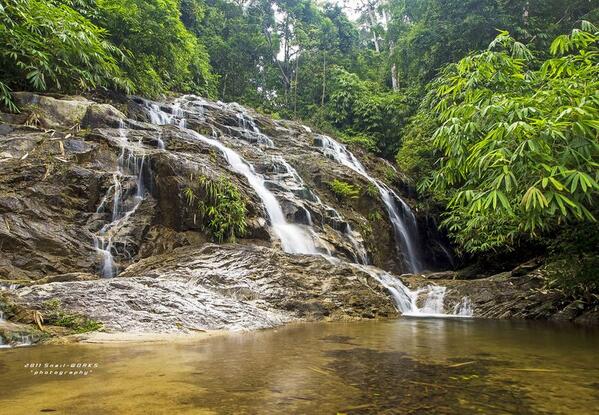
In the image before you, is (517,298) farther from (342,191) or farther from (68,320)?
(68,320)

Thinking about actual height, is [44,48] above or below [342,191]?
above

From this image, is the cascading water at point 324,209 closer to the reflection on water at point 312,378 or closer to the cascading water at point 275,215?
the cascading water at point 275,215

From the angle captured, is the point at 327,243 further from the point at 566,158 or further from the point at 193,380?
the point at 193,380

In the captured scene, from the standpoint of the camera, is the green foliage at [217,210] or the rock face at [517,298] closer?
the rock face at [517,298]

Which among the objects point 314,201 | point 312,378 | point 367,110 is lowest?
point 312,378

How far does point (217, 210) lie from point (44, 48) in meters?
6.64

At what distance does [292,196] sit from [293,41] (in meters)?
20.1

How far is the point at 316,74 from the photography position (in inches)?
1005

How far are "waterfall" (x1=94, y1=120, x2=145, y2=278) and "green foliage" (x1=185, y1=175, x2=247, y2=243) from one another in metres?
1.22

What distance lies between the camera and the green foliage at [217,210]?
8.09m

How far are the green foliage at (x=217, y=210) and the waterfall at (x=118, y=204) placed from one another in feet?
4.00

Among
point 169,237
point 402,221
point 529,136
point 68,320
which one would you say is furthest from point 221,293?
point 402,221

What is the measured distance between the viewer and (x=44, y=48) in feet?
33.4

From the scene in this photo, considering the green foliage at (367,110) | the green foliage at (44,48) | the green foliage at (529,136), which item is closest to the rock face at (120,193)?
the green foliage at (44,48)
